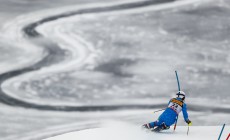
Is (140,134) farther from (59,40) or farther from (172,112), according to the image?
(59,40)

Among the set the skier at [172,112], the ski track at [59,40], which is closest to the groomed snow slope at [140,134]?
the skier at [172,112]

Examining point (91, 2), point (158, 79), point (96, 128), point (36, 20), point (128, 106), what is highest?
point (91, 2)

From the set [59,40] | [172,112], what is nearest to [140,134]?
[172,112]

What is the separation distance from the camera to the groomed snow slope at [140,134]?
103 inches

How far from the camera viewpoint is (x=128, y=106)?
10.5ft

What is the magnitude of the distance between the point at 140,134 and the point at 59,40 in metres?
1.58

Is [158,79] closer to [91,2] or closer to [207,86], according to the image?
[207,86]

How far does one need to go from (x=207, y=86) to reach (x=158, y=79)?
0.96ft

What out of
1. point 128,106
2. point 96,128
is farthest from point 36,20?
point 96,128

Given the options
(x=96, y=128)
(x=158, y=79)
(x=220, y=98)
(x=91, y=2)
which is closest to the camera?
(x=96, y=128)

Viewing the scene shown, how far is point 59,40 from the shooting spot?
4074 mm

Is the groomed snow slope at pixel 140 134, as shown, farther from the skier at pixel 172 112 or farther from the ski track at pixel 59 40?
the ski track at pixel 59 40

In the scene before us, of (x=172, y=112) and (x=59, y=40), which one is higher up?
(x=59, y=40)

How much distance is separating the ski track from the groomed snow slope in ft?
1.30
